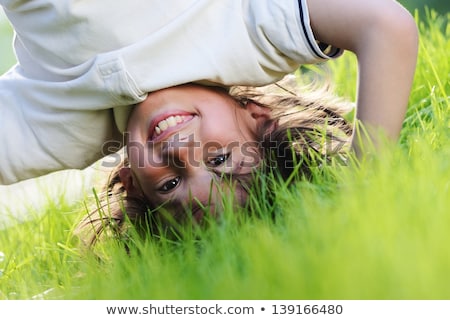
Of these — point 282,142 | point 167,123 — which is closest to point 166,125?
point 167,123

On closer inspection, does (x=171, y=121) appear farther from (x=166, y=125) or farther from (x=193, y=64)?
(x=193, y=64)

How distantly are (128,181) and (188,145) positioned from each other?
313 mm

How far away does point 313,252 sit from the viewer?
994 millimetres

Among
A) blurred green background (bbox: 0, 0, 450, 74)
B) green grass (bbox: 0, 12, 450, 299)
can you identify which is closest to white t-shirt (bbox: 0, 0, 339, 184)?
green grass (bbox: 0, 12, 450, 299)

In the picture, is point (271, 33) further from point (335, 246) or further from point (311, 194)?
point (335, 246)

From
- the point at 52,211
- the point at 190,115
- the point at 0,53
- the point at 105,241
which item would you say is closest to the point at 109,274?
the point at 105,241

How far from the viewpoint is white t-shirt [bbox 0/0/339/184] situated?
1.55 meters

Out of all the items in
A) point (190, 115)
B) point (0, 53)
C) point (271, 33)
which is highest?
point (271, 33)

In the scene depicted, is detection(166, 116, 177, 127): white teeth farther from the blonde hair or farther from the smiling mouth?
the blonde hair

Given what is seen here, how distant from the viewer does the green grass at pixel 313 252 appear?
3.01 feet

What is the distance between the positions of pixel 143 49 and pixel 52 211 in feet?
1.99

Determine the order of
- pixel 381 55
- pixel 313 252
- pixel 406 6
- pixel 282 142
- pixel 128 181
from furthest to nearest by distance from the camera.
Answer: pixel 406 6
pixel 128 181
pixel 282 142
pixel 381 55
pixel 313 252

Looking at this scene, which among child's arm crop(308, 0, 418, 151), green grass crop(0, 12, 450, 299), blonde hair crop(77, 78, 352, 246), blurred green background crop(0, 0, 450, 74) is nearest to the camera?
green grass crop(0, 12, 450, 299)
